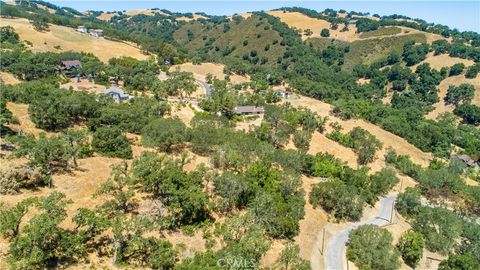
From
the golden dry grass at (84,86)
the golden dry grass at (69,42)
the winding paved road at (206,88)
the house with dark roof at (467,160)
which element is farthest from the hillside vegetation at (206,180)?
the golden dry grass at (69,42)

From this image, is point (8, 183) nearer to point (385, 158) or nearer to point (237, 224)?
point (237, 224)

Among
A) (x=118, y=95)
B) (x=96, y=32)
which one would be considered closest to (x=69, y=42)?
(x=96, y=32)

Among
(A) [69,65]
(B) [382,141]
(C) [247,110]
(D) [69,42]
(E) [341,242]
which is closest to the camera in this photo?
(E) [341,242]

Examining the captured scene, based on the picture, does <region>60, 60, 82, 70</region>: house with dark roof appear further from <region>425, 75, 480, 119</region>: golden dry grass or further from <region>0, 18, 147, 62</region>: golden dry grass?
<region>425, 75, 480, 119</region>: golden dry grass

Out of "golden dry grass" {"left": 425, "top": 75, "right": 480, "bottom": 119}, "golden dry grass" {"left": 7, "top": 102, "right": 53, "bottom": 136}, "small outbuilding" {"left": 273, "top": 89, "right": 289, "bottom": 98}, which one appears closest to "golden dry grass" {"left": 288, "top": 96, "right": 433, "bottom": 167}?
"small outbuilding" {"left": 273, "top": 89, "right": 289, "bottom": 98}

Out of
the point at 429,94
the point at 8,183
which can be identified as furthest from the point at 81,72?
the point at 429,94

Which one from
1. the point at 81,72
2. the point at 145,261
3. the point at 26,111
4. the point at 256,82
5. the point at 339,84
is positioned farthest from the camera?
the point at 339,84

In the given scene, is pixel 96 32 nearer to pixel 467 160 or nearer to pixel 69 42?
pixel 69 42
